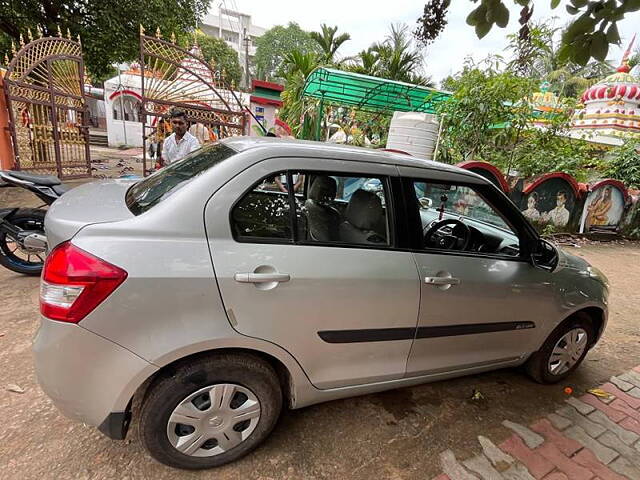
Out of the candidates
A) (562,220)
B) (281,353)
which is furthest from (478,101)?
(281,353)

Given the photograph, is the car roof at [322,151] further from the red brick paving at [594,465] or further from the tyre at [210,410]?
the red brick paving at [594,465]

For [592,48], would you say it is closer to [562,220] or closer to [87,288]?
[87,288]

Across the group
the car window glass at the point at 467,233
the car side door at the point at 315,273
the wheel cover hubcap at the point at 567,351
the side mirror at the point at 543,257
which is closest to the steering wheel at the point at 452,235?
the car window glass at the point at 467,233

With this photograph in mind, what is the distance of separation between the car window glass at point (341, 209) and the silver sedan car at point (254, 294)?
0.05 ft

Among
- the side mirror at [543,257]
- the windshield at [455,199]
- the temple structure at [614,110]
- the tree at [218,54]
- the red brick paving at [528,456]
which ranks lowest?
the red brick paving at [528,456]

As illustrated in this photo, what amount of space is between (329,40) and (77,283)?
631 inches

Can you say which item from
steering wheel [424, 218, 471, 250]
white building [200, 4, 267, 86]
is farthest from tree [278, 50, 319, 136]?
white building [200, 4, 267, 86]

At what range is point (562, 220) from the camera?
8.08m

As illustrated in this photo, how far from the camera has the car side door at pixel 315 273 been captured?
1551 mm

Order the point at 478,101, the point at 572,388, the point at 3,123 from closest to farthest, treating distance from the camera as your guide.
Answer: the point at 572,388 → the point at 3,123 → the point at 478,101

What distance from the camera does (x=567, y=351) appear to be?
8.98ft

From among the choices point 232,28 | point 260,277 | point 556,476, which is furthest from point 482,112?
point 232,28

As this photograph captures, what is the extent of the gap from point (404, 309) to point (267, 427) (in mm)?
957

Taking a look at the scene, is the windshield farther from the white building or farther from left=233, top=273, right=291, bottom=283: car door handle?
the white building
